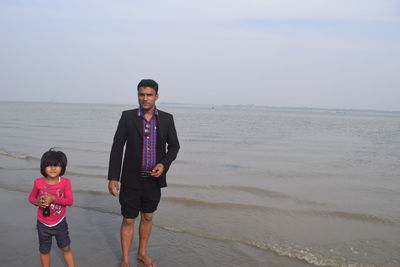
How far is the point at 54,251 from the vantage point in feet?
14.5

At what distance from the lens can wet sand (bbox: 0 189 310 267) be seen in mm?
4270

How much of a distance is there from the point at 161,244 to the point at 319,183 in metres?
5.45

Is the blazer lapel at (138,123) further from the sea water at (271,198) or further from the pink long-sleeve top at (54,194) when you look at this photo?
the sea water at (271,198)

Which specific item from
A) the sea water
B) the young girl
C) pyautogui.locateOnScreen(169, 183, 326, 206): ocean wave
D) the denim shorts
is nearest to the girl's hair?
the young girl

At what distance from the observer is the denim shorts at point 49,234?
3.26 metres

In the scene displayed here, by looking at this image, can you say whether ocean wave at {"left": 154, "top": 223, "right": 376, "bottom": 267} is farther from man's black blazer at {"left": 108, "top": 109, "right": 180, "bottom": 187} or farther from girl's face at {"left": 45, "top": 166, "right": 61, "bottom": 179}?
girl's face at {"left": 45, "top": 166, "right": 61, "bottom": 179}

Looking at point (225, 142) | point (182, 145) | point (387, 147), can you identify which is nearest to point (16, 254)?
point (182, 145)

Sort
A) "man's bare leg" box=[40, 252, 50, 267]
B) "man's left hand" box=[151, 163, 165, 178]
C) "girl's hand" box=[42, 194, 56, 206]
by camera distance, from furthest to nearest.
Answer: "man's left hand" box=[151, 163, 165, 178], "man's bare leg" box=[40, 252, 50, 267], "girl's hand" box=[42, 194, 56, 206]

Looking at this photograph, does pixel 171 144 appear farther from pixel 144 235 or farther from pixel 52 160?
pixel 52 160

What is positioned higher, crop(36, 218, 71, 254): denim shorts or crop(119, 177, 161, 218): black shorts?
crop(119, 177, 161, 218): black shorts

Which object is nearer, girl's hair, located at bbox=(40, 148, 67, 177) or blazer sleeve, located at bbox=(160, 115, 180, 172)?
girl's hair, located at bbox=(40, 148, 67, 177)

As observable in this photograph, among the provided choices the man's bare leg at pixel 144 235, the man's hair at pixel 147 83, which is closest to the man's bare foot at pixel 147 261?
the man's bare leg at pixel 144 235

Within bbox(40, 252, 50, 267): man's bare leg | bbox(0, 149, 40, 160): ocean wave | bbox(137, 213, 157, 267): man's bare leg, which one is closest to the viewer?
bbox(40, 252, 50, 267): man's bare leg

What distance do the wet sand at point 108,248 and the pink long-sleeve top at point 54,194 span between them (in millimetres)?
1141
